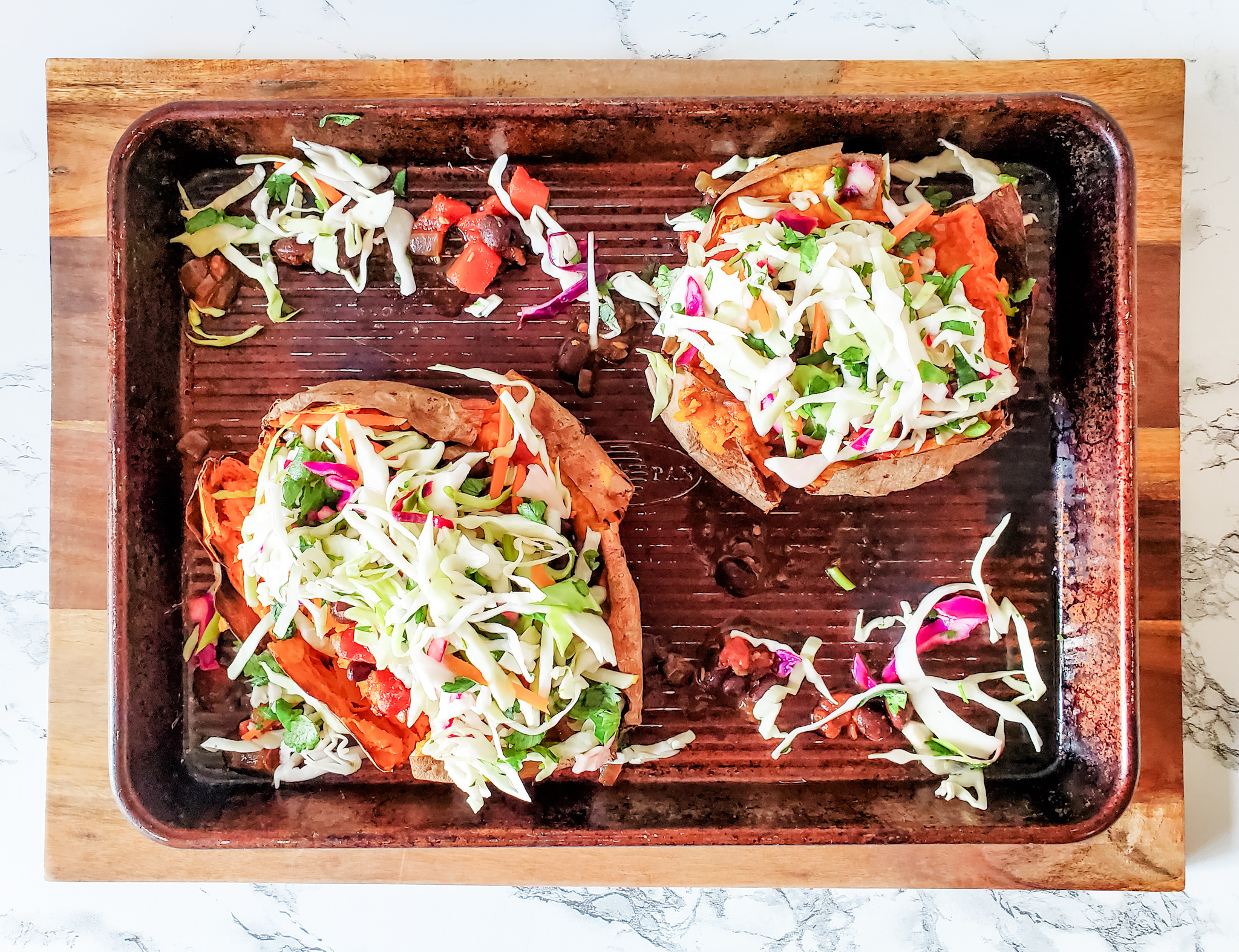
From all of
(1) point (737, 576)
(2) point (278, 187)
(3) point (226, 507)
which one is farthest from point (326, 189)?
(1) point (737, 576)

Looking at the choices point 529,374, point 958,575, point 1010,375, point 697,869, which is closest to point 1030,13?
point 1010,375

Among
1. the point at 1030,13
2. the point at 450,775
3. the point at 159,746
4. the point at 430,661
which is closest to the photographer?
the point at 430,661

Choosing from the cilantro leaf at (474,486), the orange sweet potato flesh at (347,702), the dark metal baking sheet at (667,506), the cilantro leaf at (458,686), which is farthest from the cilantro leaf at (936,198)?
the orange sweet potato flesh at (347,702)

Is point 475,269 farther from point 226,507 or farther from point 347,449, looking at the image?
point 226,507

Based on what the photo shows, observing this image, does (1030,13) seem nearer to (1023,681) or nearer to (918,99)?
Result: (918,99)

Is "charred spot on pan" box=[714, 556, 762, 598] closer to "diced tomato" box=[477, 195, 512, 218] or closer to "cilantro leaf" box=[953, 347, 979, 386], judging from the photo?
"cilantro leaf" box=[953, 347, 979, 386]

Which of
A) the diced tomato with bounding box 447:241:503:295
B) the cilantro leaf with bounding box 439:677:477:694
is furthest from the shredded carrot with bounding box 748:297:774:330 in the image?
the cilantro leaf with bounding box 439:677:477:694
